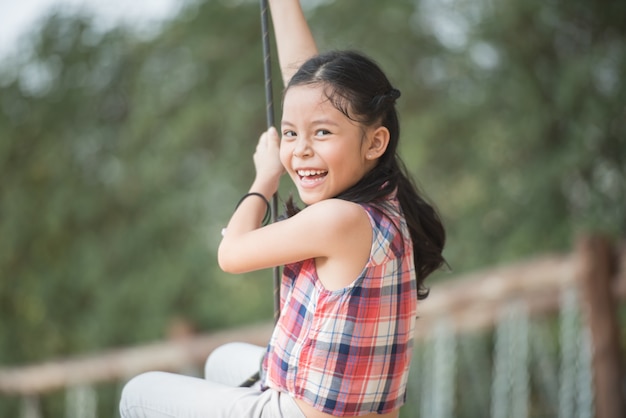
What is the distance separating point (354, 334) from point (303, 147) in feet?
0.94

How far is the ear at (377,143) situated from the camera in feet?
3.93

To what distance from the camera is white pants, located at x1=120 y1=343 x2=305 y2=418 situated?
3.80 feet

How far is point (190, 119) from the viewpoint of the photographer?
543cm

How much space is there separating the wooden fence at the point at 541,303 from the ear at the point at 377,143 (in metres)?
2.16

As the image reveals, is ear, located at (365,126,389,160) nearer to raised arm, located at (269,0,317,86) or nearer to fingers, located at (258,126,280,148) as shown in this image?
fingers, located at (258,126,280,148)

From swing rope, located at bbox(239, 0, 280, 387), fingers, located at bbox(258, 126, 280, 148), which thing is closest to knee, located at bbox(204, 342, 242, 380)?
swing rope, located at bbox(239, 0, 280, 387)

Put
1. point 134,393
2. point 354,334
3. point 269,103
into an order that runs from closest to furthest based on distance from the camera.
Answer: point 354,334
point 134,393
point 269,103

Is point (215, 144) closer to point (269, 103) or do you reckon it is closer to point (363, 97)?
point (269, 103)

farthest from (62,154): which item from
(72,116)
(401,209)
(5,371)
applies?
(401,209)

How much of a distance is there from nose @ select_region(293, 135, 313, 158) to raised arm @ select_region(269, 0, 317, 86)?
0.34 metres

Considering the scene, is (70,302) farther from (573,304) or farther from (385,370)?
(385,370)

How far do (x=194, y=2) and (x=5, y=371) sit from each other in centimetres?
278

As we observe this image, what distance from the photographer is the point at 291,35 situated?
1.50m

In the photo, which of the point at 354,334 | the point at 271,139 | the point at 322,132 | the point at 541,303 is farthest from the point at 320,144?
the point at 541,303
